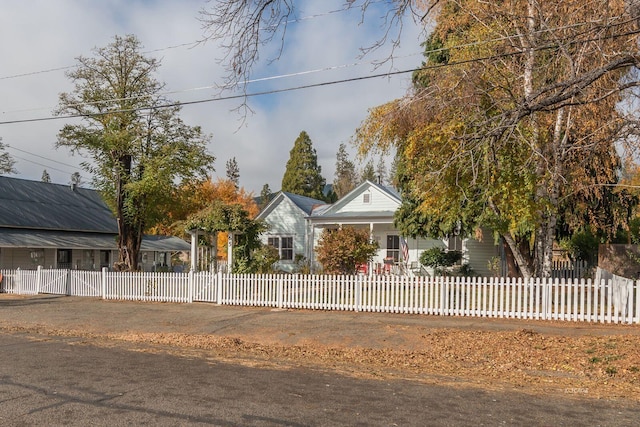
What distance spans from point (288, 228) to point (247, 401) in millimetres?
24853

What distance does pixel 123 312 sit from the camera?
16531mm

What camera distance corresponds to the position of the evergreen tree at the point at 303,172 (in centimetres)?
6159

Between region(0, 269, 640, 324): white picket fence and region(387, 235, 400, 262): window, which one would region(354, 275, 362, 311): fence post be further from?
region(387, 235, 400, 262): window

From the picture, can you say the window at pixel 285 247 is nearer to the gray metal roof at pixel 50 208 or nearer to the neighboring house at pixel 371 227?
the neighboring house at pixel 371 227

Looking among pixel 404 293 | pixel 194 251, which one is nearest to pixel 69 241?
pixel 194 251

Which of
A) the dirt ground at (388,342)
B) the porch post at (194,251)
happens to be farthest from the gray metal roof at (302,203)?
the dirt ground at (388,342)

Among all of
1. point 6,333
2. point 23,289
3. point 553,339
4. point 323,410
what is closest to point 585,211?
point 553,339

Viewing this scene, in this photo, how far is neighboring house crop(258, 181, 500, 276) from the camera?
26734mm

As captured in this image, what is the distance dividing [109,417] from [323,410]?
87.3 inches

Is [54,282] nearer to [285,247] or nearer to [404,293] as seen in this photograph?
[285,247]

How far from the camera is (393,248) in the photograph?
94.0 feet

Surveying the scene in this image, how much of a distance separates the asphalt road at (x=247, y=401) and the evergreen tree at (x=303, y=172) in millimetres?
52838

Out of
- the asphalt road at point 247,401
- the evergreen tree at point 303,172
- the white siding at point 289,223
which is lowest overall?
the asphalt road at point 247,401

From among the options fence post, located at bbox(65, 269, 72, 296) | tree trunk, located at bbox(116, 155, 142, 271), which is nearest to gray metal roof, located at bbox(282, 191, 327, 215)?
tree trunk, located at bbox(116, 155, 142, 271)
